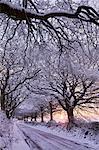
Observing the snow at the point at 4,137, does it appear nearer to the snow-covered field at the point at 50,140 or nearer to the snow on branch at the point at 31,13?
the snow-covered field at the point at 50,140

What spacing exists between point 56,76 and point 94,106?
698cm

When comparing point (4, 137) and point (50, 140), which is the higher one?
point (4, 137)

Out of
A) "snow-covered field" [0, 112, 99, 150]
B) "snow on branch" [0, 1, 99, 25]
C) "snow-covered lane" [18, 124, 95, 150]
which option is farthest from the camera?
"snow-covered lane" [18, 124, 95, 150]

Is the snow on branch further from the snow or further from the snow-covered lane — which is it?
the snow-covered lane

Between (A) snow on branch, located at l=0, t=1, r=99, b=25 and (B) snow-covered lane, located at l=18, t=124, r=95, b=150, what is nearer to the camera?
(A) snow on branch, located at l=0, t=1, r=99, b=25

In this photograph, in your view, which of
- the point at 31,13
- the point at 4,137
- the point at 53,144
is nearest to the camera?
the point at 31,13

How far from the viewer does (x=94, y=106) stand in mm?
43625

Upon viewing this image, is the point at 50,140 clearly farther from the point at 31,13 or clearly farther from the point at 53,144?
the point at 31,13

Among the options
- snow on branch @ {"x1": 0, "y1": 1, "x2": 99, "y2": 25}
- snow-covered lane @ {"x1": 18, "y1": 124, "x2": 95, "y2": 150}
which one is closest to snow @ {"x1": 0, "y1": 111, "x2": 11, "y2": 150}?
snow-covered lane @ {"x1": 18, "y1": 124, "x2": 95, "y2": 150}

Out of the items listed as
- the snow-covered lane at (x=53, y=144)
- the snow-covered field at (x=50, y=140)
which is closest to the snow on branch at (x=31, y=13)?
the snow-covered field at (x=50, y=140)

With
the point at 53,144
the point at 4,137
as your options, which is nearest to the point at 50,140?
the point at 53,144

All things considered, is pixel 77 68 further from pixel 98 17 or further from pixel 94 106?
pixel 98 17

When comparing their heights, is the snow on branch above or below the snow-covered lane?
above

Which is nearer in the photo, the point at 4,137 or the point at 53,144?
the point at 4,137
